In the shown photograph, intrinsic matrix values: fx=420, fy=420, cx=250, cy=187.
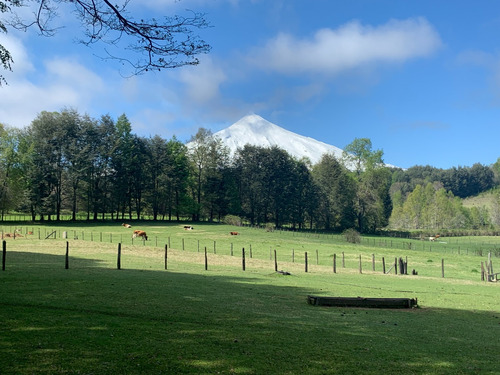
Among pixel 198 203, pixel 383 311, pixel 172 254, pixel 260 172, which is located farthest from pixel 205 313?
A: pixel 260 172

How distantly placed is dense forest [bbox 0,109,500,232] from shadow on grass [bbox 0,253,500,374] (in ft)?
216

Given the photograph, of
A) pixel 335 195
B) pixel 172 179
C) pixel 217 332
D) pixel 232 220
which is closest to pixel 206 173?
pixel 172 179

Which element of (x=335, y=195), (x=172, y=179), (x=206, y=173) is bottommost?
(x=335, y=195)

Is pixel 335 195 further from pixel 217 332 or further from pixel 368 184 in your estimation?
pixel 217 332

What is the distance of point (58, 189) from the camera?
7669 cm

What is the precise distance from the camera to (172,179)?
88500 millimetres

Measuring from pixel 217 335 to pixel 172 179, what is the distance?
81256 mm

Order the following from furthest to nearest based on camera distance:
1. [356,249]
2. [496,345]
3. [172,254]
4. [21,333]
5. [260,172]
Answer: [260,172] < [356,249] < [172,254] < [496,345] < [21,333]

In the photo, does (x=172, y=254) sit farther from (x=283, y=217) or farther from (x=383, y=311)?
(x=283, y=217)

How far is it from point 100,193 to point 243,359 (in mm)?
79207

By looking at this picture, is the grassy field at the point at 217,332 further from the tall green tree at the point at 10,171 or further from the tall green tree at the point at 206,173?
the tall green tree at the point at 206,173

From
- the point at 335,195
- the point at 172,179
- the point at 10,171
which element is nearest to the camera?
the point at 10,171

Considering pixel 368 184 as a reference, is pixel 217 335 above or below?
below

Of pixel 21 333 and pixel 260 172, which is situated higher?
pixel 260 172
